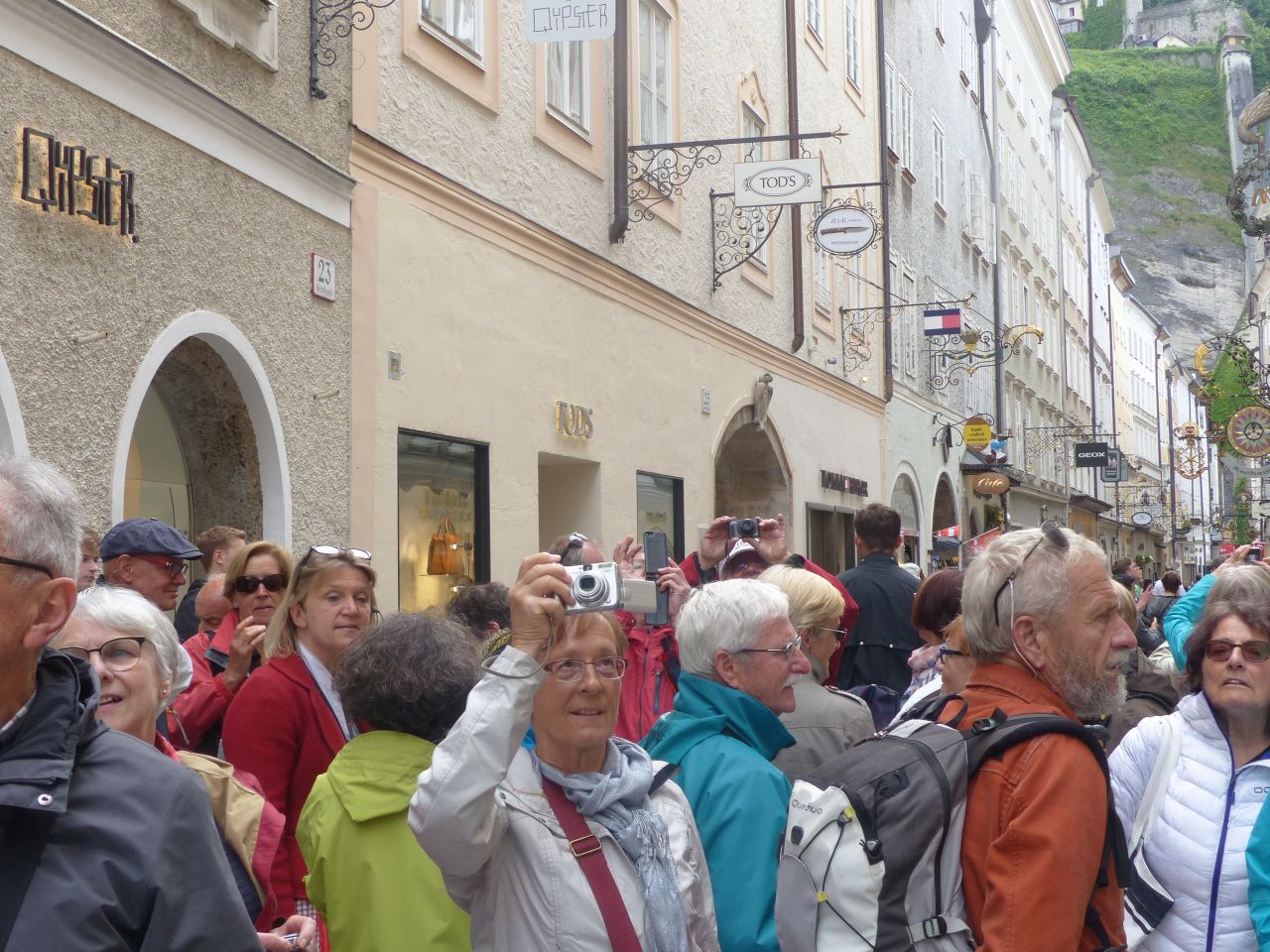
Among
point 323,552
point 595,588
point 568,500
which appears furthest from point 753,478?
point 595,588

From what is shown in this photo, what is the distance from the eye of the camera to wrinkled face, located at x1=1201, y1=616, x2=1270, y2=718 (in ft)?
12.2

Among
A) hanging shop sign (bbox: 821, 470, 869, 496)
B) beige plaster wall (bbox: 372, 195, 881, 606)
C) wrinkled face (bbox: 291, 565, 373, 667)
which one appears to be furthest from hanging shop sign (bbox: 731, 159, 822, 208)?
wrinkled face (bbox: 291, 565, 373, 667)

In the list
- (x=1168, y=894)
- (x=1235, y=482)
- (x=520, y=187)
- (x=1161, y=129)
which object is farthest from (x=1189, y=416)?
(x=1168, y=894)

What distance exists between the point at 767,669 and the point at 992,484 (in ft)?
85.5

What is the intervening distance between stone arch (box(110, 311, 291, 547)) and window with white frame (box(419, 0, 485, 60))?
3137 mm

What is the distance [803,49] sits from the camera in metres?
18.8

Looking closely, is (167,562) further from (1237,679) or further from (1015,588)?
(1237,679)

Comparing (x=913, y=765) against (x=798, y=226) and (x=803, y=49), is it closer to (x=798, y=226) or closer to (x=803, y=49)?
(x=798, y=226)

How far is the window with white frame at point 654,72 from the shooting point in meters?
13.5

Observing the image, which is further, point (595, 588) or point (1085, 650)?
point (1085, 650)

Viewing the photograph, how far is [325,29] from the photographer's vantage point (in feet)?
27.8

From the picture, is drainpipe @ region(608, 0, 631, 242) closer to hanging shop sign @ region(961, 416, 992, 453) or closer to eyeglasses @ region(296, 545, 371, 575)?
eyeglasses @ region(296, 545, 371, 575)

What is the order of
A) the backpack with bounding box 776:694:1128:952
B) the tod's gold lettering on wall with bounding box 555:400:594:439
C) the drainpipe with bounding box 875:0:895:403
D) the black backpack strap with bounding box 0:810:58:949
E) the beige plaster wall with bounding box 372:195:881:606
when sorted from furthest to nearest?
1. the drainpipe with bounding box 875:0:895:403
2. the tod's gold lettering on wall with bounding box 555:400:594:439
3. the beige plaster wall with bounding box 372:195:881:606
4. the backpack with bounding box 776:694:1128:952
5. the black backpack strap with bounding box 0:810:58:949

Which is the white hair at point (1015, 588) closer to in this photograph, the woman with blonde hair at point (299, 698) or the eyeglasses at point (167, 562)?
the woman with blonde hair at point (299, 698)
